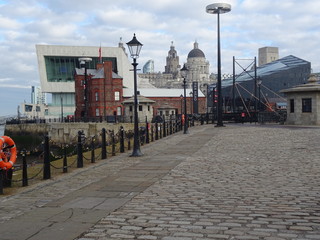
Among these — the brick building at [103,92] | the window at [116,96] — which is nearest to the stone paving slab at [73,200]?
the brick building at [103,92]

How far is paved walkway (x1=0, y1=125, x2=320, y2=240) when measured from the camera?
200 inches

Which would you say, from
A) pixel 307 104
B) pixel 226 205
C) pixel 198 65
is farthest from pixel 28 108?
pixel 226 205

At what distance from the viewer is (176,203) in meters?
6.63

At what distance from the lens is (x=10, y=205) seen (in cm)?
702

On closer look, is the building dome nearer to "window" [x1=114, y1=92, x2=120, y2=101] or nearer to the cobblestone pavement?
"window" [x1=114, y1=92, x2=120, y2=101]

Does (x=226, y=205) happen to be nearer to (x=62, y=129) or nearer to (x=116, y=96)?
(x=62, y=129)

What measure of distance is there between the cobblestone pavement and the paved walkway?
0.04 ft

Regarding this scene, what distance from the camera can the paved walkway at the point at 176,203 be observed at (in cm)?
507

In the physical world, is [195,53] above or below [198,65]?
above

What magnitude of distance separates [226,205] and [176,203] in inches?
34.8

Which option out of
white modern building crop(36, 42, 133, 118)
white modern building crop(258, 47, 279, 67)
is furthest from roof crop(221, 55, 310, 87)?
white modern building crop(258, 47, 279, 67)

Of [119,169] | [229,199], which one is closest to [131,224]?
[229,199]

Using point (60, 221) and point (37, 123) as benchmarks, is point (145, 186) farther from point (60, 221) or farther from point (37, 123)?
point (37, 123)

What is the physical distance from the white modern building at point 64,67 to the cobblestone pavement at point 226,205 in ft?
244
